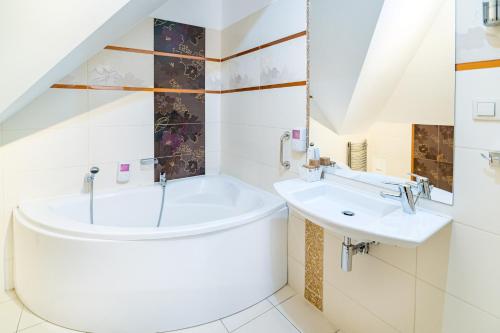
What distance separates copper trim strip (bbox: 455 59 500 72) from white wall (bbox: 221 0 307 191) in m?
0.92

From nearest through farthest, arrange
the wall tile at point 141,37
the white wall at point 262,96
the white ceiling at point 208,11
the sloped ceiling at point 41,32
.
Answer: the sloped ceiling at point 41,32, the white wall at point 262,96, the wall tile at point 141,37, the white ceiling at point 208,11

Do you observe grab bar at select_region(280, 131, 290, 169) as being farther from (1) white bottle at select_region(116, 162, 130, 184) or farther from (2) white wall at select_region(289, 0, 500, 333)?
(1) white bottle at select_region(116, 162, 130, 184)

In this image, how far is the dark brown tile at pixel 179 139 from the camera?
2.62 meters

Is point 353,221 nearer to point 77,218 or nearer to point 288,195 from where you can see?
point 288,195

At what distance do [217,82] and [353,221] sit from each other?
83.5 inches

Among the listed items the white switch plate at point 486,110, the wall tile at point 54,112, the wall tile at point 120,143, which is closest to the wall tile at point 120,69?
the wall tile at point 54,112

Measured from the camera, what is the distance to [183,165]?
2.78 m

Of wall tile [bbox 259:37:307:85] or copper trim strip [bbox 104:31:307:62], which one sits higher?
copper trim strip [bbox 104:31:307:62]

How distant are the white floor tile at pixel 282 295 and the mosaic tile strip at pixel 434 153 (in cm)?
123

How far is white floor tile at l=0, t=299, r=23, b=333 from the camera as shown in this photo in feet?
5.68

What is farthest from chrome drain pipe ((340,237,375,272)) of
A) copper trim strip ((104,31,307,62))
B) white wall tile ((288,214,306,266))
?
copper trim strip ((104,31,307,62))

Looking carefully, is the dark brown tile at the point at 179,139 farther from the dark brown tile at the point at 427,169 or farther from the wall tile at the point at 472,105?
the wall tile at the point at 472,105

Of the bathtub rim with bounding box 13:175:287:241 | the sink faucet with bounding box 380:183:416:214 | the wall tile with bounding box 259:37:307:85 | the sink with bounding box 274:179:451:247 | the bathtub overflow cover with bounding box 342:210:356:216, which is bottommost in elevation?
the bathtub rim with bounding box 13:175:287:241

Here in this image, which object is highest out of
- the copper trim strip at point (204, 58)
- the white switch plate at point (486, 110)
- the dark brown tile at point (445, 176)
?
the copper trim strip at point (204, 58)
